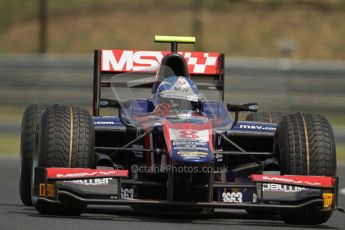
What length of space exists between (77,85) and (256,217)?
37.6 ft

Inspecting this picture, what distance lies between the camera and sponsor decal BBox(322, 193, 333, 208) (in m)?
8.95

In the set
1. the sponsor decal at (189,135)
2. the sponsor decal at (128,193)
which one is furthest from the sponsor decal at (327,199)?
the sponsor decal at (128,193)

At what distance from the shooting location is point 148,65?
12.5 metres

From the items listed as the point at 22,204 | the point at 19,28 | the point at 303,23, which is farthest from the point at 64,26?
the point at 22,204

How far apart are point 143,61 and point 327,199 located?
4.13m

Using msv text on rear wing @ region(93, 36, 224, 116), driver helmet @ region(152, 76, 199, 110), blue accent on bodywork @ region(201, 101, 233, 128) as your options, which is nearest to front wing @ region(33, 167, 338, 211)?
blue accent on bodywork @ region(201, 101, 233, 128)

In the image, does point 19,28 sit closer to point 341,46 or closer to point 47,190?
point 341,46

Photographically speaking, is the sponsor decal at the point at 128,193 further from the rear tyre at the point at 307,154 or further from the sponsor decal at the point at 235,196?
the rear tyre at the point at 307,154

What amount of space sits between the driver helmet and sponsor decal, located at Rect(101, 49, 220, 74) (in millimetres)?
1911

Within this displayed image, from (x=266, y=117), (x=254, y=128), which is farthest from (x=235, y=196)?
(x=266, y=117)

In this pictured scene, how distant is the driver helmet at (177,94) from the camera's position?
10227mm

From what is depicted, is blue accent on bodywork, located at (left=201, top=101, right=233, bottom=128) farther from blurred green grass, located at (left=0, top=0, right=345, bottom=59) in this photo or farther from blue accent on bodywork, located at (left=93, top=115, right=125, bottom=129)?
blurred green grass, located at (left=0, top=0, right=345, bottom=59)

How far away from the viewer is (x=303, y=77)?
67.8 ft

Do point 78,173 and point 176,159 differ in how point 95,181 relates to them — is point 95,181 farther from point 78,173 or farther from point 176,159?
point 176,159
